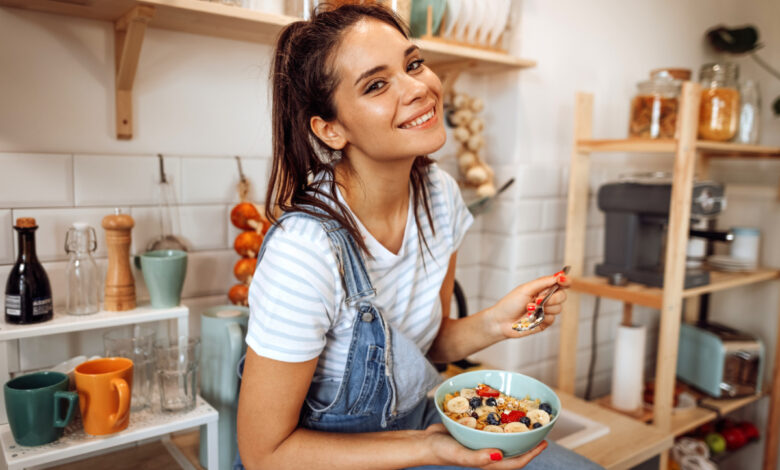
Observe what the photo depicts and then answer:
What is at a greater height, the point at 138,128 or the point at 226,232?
the point at 138,128

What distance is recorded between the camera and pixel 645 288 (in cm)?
172

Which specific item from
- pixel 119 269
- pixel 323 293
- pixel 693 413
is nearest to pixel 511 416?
pixel 323 293

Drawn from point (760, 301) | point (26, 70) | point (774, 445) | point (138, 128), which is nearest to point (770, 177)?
point (760, 301)

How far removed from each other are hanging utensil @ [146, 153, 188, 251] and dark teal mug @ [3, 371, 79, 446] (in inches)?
14.7

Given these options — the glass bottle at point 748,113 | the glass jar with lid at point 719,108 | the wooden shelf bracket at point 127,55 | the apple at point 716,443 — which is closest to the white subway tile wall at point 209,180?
the wooden shelf bracket at point 127,55

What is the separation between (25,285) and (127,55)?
1.53 ft

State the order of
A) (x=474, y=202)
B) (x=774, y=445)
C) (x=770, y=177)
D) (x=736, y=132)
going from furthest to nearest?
(x=770, y=177) → (x=774, y=445) → (x=736, y=132) → (x=474, y=202)

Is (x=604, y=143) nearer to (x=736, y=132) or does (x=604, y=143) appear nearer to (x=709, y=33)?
(x=736, y=132)

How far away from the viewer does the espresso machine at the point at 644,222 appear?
5.52 ft

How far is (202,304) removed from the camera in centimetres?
139

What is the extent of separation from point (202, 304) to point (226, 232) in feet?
0.58

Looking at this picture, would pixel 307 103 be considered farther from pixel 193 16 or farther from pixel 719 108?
pixel 719 108

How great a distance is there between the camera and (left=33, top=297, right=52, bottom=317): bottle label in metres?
1.08

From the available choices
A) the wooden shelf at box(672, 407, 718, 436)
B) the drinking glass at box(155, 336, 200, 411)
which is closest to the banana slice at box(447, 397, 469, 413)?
the drinking glass at box(155, 336, 200, 411)
